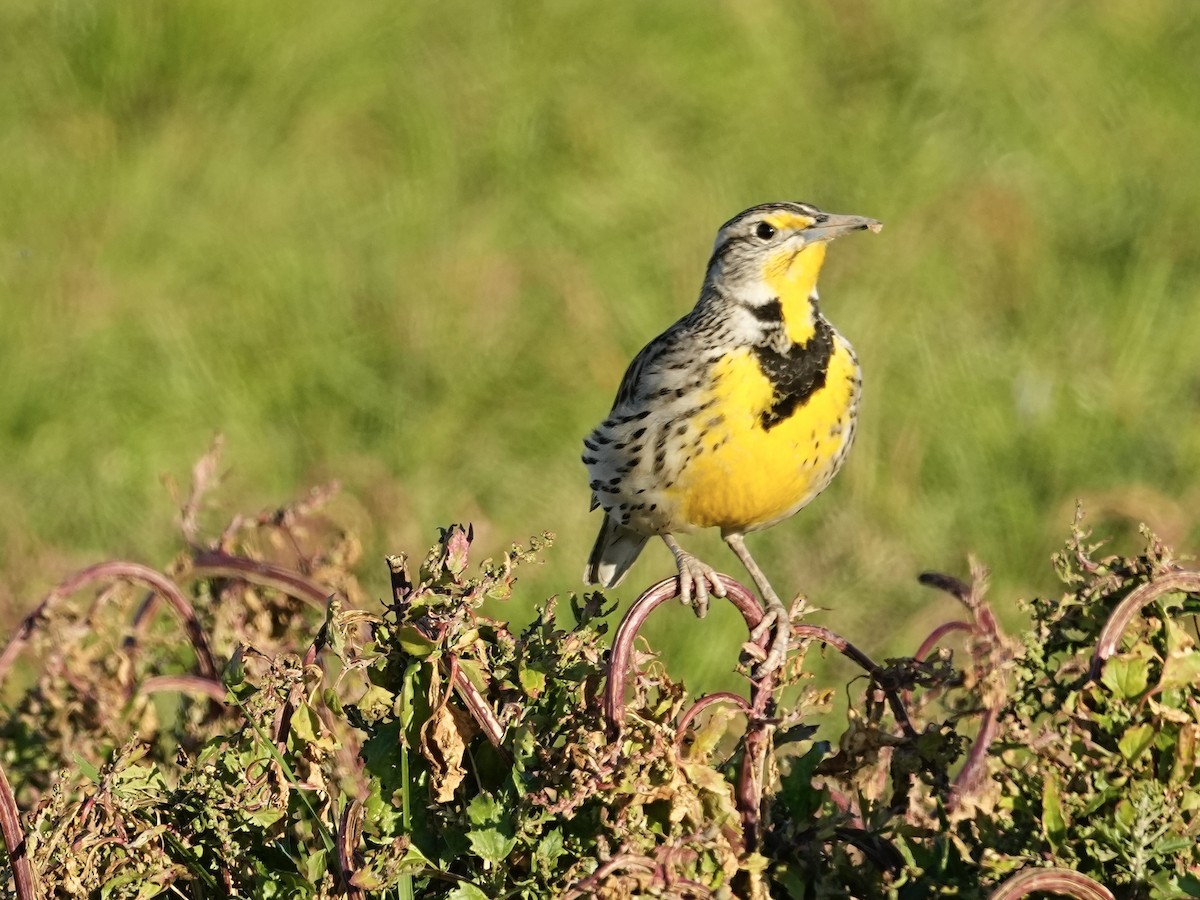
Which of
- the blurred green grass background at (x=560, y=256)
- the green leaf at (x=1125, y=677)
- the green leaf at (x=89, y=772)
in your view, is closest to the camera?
the green leaf at (x=1125, y=677)

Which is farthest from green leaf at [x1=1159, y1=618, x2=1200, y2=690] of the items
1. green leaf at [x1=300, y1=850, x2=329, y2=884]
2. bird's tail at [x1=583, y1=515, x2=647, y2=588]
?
bird's tail at [x1=583, y1=515, x2=647, y2=588]

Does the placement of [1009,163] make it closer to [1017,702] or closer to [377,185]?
[377,185]

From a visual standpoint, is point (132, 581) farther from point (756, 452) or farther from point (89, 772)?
point (756, 452)

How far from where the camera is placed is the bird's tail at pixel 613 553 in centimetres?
418

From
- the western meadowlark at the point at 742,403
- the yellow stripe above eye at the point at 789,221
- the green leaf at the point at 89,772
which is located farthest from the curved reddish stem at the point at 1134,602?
the yellow stripe above eye at the point at 789,221

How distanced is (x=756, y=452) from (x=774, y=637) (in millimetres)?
1044

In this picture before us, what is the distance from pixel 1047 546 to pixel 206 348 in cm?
273

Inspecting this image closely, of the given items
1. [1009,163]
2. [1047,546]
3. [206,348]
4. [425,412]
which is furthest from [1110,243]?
[206,348]

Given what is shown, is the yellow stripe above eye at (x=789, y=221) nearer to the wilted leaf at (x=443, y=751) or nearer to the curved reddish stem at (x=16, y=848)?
the wilted leaf at (x=443, y=751)

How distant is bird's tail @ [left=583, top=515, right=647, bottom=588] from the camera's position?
4.18 m

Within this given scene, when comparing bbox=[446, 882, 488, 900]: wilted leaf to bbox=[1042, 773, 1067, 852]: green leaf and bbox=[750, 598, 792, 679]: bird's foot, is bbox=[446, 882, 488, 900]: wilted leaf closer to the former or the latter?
bbox=[750, 598, 792, 679]: bird's foot

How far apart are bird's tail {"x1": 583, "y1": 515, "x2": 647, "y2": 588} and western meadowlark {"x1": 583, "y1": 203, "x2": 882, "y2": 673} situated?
384mm

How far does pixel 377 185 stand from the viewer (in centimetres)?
738

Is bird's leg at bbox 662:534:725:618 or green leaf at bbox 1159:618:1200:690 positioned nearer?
green leaf at bbox 1159:618:1200:690
